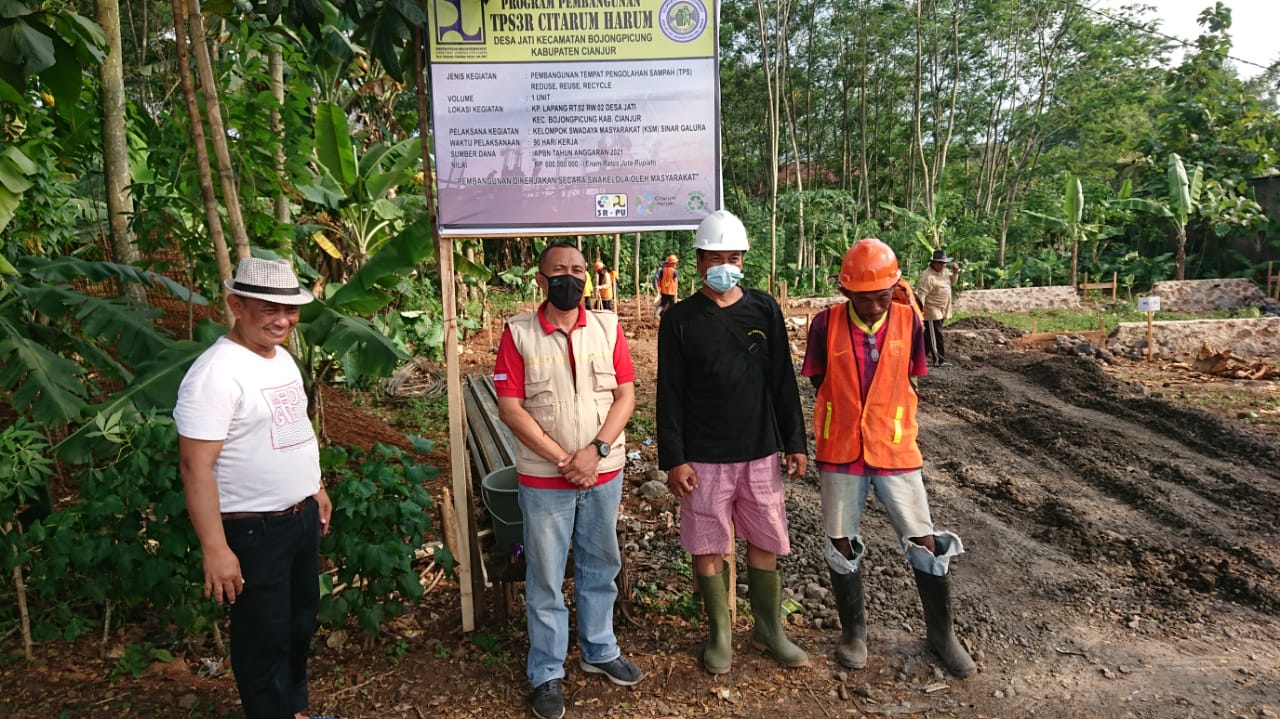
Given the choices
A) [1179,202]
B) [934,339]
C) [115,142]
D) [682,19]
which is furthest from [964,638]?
[1179,202]

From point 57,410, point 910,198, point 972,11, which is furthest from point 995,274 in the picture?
point 57,410

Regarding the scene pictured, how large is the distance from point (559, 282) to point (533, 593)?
4.06 feet

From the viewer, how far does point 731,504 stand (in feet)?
10.6

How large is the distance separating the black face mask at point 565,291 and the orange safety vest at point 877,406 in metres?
1.09

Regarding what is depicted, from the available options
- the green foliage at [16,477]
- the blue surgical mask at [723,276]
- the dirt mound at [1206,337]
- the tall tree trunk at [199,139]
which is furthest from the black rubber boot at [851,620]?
the dirt mound at [1206,337]

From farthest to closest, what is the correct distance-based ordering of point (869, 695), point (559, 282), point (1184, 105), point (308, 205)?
point (1184, 105), point (308, 205), point (869, 695), point (559, 282)

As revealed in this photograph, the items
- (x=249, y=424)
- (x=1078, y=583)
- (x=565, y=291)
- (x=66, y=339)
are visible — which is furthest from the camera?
(x=66, y=339)

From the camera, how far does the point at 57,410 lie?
3.35 meters

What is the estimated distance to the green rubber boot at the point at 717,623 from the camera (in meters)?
3.21

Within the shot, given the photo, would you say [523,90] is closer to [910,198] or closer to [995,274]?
[995,274]

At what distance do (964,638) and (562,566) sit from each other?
6.38 feet

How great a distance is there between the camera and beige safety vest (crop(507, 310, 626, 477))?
9.57 feet

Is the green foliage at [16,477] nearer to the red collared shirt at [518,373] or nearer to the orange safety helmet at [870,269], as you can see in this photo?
the red collared shirt at [518,373]

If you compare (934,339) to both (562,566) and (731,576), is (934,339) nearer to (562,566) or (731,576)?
(731,576)
